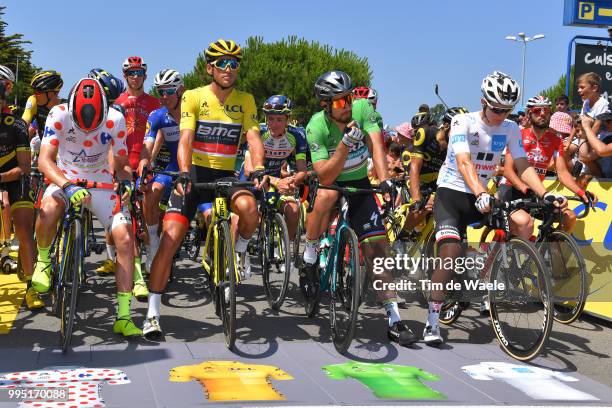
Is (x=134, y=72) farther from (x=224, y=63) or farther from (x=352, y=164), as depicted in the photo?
(x=352, y=164)

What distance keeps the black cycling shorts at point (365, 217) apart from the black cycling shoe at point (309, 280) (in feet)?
2.64

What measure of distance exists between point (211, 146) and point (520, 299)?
2.94m

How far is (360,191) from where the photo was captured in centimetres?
598

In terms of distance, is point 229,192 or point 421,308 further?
point 421,308

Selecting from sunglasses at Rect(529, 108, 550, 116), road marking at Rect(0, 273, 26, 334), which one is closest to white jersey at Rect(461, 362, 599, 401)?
sunglasses at Rect(529, 108, 550, 116)

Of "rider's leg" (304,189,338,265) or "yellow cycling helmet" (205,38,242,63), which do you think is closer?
"yellow cycling helmet" (205,38,242,63)

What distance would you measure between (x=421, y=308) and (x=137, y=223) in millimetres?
3520

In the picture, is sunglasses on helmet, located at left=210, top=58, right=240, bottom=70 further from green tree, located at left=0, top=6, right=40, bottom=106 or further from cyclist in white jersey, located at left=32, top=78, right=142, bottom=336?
green tree, located at left=0, top=6, right=40, bottom=106

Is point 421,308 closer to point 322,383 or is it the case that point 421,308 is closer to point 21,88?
point 322,383

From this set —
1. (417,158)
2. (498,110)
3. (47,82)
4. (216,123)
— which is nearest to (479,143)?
(498,110)

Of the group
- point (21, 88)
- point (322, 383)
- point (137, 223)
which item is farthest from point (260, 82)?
point (322, 383)

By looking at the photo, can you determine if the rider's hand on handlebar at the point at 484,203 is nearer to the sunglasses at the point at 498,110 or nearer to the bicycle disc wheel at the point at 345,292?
the sunglasses at the point at 498,110

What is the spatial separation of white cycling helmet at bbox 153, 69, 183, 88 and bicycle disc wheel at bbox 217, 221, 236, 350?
3041 millimetres

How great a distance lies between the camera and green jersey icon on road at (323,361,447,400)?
4637mm
